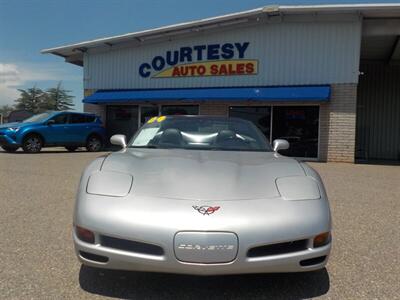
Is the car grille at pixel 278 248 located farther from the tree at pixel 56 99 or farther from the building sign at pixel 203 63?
the tree at pixel 56 99

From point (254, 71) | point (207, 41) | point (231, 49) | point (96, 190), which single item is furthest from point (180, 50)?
point (96, 190)

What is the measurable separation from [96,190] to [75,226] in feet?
0.92

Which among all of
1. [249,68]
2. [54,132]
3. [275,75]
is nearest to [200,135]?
[275,75]

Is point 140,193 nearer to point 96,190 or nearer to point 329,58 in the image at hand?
point 96,190

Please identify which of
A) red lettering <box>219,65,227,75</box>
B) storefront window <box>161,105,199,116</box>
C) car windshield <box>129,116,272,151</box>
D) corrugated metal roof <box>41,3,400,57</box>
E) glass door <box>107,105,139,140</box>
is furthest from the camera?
glass door <box>107,105,139,140</box>

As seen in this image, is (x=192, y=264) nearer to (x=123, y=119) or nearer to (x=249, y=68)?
(x=249, y=68)

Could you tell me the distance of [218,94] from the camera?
1516 centimetres

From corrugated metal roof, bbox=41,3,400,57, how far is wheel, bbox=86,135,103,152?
13.7 ft

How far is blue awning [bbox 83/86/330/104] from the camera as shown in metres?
13.8

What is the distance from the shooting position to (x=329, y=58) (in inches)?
549

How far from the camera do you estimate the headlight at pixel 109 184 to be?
→ 287cm

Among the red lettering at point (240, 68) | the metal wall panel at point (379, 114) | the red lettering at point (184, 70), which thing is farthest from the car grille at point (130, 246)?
the metal wall panel at point (379, 114)

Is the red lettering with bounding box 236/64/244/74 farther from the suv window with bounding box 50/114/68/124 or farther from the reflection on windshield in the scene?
the reflection on windshield

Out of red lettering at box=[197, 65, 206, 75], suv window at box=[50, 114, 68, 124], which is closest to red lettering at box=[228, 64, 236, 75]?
red lettering at box=[197, 65, 206, 75]
